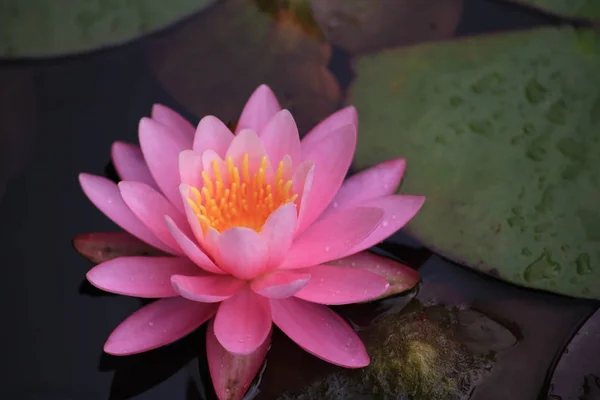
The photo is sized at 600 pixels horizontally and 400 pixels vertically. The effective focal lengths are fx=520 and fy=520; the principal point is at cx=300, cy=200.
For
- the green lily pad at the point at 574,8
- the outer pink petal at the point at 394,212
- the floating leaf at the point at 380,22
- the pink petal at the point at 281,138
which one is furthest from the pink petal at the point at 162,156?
the green lily pad at the point at 574,8

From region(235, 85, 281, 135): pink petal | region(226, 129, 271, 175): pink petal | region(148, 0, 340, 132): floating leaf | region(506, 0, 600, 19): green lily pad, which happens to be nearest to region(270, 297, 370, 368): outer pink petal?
region(226, 129, 271, 175): pink petal

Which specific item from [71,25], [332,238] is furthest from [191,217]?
[71,25]

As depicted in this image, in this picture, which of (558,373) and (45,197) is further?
(45,197)

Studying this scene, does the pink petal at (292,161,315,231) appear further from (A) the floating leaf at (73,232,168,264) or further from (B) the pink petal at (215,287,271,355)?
(A) the floating leaf at (73,232,168,264)

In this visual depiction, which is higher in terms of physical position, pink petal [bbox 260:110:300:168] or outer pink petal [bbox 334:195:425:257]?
pink petal [bbox 260:110:300:168]

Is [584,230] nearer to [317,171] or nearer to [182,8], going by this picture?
[317,171]

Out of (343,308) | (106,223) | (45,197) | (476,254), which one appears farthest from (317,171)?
(45,197)

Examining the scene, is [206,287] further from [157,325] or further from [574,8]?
[574,8]
